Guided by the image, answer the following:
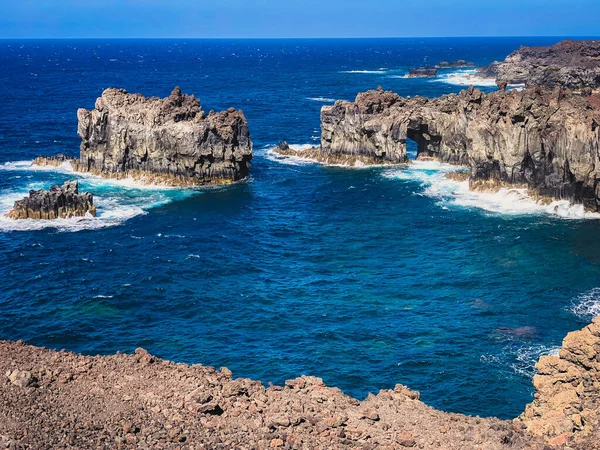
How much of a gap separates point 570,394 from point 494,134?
68164 mm

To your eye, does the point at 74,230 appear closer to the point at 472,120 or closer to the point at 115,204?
the point at 115,204

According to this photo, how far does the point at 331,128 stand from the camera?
391 ft

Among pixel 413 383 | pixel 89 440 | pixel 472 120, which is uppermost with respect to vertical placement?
pixel 472 120

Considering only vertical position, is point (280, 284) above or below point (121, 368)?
below

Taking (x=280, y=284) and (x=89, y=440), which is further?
(x=280, y=284)

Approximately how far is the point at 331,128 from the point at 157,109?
93.7 ft

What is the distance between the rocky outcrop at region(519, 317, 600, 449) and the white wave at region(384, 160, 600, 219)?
Result: 57656mm

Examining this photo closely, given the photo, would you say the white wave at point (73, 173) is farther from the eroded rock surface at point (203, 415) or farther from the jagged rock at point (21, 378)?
the jagged rock at point (21, 378)

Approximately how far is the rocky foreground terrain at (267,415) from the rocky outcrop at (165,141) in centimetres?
6817

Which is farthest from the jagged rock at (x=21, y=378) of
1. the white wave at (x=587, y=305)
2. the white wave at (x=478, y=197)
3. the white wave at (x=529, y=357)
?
the white wave at (x=478, y=197)

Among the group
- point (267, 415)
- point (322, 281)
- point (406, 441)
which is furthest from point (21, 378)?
point (322, 281)

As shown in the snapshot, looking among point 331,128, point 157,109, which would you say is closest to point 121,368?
point 157,109

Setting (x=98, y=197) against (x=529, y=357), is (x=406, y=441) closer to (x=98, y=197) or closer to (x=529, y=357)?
(x=529, y=357)

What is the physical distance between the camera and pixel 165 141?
103 meters
